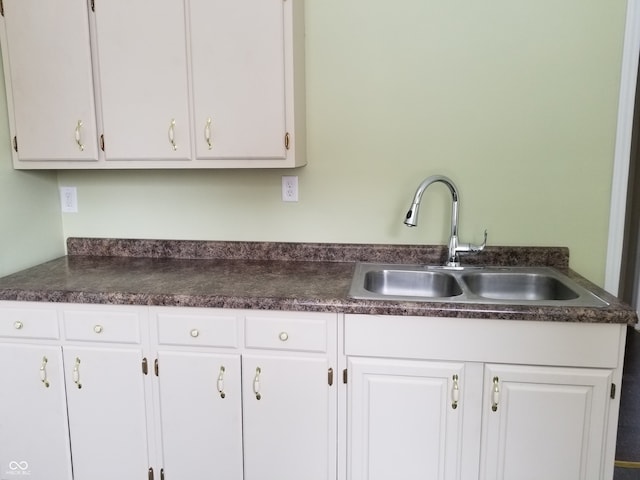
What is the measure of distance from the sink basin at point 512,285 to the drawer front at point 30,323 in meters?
1.55

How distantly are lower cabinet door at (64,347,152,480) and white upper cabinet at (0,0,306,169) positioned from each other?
2.48 feet

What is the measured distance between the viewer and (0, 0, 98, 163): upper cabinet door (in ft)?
6.21

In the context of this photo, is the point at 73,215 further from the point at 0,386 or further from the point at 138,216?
the point at 0,386

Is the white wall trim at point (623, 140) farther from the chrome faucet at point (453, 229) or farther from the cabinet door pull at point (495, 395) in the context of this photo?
the cabinet door pull at point (495, 395)

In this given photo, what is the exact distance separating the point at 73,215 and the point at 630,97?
2.46 m

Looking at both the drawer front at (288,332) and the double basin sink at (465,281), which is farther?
the double basin sink at (465,281)

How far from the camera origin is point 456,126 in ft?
6.73

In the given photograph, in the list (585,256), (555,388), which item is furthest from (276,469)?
(585,256)

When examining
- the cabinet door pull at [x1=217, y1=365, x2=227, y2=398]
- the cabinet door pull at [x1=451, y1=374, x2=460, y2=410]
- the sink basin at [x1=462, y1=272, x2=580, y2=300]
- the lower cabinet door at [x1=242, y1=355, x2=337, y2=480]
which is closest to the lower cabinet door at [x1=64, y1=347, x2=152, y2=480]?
the cabinet door pull at [x1=217, y1=365, x2=227, y2=398]

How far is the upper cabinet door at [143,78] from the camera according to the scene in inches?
72.9

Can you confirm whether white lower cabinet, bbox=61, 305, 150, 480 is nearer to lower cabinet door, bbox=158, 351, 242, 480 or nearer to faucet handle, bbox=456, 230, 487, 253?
lower cabinet door, bbox=158, 351, 242, 480

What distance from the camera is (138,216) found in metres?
2.30

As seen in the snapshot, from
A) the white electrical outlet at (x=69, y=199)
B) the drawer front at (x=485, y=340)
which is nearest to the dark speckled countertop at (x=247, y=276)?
the drawer front at (x=485, y=340)

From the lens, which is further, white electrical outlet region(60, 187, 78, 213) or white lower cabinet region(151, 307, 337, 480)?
white electrical outlet region(60, 187, 78, 213)
